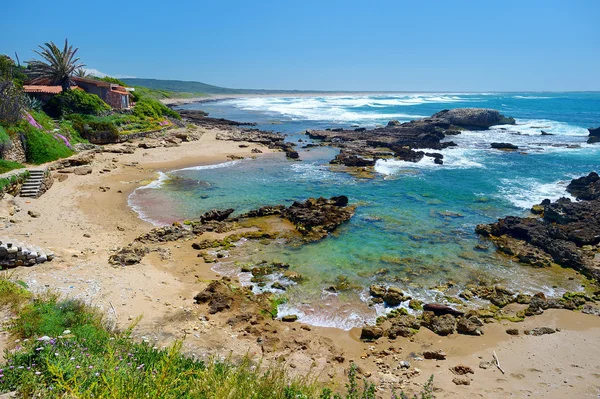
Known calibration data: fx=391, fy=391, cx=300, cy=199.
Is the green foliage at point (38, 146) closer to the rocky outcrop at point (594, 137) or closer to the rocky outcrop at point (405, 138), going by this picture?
the rocky outcrop at point (405, 138)

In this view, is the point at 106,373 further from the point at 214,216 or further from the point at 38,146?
the point at 38,146

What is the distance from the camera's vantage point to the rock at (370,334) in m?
11.0

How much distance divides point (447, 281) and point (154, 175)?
2105 centimetres

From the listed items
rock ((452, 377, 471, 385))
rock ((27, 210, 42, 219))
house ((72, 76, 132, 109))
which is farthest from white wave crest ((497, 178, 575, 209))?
house ((72, 76, 132, 109))

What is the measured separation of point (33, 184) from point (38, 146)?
6.87m

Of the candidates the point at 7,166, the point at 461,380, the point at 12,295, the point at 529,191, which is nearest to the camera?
the point at 461,380

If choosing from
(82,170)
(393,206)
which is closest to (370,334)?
(393,206)

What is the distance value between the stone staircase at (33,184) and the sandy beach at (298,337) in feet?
14.0

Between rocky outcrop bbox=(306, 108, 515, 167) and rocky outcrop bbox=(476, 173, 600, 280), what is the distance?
15029 millimetres

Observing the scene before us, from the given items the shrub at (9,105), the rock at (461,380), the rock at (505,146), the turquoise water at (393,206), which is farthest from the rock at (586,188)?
the shrub at (9,105)

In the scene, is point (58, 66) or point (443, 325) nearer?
point (443, 325)

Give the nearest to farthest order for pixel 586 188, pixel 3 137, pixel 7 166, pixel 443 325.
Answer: pixel 443 325, pixel 7 166, pixel 3 137, pixel 586 188

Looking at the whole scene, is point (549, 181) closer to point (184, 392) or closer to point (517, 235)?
point (517, 235)

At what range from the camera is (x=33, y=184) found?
20438 mm
